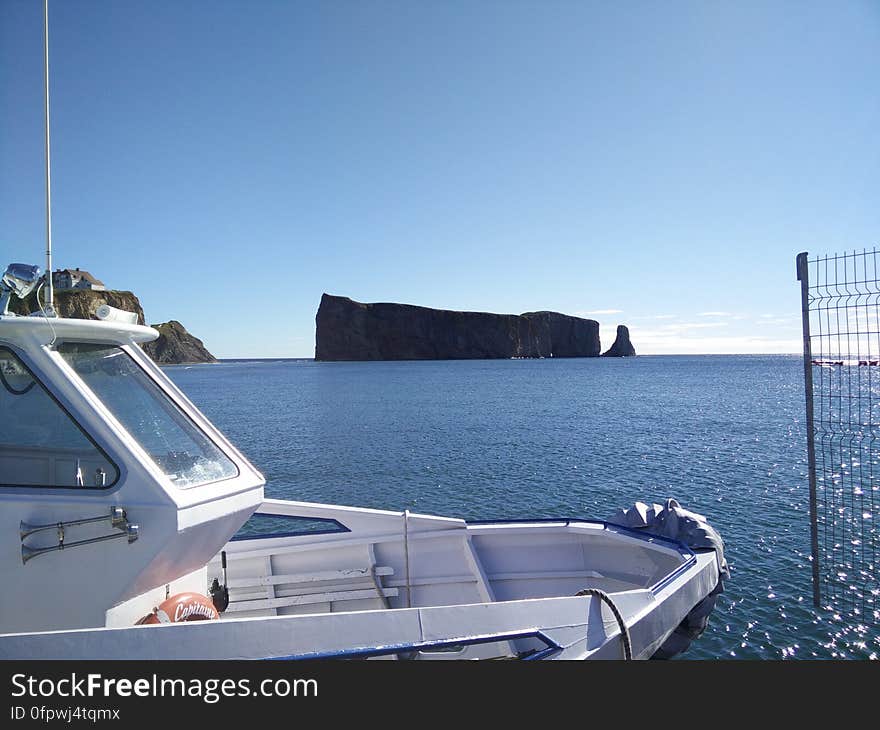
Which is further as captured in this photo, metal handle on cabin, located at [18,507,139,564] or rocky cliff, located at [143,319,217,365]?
rocky cliff, located at [143,319,217,365]

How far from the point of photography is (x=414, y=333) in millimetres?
179375

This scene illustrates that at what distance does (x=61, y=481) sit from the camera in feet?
13.0

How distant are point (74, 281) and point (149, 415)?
4.81 feet

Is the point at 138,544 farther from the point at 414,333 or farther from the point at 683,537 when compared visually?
the point at 414,333

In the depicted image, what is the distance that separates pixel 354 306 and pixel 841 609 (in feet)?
550

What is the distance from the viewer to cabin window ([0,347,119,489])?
3.82 meters

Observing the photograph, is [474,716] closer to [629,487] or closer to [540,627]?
[540,627]

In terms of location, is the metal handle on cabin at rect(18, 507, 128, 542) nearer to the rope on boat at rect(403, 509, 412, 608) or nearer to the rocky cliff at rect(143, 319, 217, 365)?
the rope on boat at rect(403, 509, 412, 608)

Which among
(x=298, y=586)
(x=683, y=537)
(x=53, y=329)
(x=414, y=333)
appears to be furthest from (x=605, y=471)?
(x=414, y=333)

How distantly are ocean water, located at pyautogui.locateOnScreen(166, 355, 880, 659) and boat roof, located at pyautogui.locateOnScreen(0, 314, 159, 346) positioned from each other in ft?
29.0

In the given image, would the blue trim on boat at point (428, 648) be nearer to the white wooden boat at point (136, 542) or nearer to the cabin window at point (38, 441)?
the white wooden boat at point (136, 542)

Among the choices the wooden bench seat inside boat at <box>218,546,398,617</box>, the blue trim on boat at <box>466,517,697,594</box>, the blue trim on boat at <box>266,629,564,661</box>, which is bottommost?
the wooden bench seat inside boat at <box>218,546,398,617</box>

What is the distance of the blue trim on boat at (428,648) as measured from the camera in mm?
3441

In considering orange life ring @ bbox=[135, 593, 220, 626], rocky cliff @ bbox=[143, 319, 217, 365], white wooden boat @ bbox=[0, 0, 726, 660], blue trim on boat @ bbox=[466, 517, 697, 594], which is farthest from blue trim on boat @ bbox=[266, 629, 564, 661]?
rocky cliff @ bbox=[143, 319, 217, 365]
